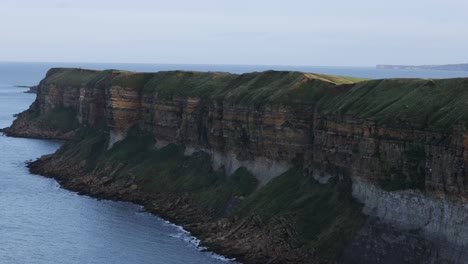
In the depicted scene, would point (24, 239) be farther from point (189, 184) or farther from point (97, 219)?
point (189, 184)

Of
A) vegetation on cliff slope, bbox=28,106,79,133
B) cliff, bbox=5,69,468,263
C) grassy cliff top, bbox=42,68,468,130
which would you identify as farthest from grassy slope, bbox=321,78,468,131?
vegetation on cliff slope, bbox=28,106,79,133

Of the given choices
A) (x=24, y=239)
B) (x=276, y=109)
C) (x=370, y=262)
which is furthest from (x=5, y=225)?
(x=370, y=262)

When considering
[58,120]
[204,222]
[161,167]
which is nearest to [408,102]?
[204,222]

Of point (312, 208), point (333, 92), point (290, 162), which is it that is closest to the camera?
point (312, 208)

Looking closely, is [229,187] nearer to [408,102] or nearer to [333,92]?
[333,92]

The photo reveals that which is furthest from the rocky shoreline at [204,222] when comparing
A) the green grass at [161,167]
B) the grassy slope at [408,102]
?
the grassy slope at [408,102]

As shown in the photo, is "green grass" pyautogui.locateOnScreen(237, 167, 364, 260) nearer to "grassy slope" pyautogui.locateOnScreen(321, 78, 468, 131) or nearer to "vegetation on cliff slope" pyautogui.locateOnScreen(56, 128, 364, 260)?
"vegetation on cliff slope" pyautogui.locateOnScreen(56, 128, 364, 260)

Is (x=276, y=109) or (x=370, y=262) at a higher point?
(x=276, y=109)
